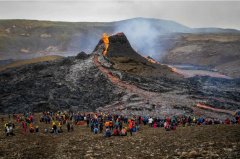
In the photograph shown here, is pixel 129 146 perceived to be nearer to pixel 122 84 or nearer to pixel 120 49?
pixel 122 84

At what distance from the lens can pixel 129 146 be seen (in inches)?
1242

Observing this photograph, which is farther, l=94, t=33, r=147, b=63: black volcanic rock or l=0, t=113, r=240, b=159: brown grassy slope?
l=94, t=33, r=147, b=63: black volcanic rock

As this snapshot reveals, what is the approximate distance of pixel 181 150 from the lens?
2677 centimetres

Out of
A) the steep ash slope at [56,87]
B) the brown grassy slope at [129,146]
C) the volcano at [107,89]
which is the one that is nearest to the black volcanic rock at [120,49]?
the volcano at [107,89]

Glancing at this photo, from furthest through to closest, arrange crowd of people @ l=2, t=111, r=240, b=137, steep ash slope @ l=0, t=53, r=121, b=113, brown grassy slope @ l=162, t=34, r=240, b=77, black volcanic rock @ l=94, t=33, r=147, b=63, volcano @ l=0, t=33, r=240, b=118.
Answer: brown grassy slope @ l=162, t=34, r=240, b=77
black volcanic rock @ l=94, t=33, r=147, b=63
steep ash slope @ l=0, t=53, r=121, b=113
volcano @ l=0, t=33, r=240, b=118
crowd of people @ l=2, t=111, r=240, b=137

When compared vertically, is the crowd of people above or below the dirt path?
below

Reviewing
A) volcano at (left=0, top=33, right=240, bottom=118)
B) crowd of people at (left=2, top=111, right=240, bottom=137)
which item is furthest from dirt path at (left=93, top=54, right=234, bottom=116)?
crowd of people at (left=2, top=111, right=240, bottom=137)

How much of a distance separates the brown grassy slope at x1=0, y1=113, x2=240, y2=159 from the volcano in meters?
30.7

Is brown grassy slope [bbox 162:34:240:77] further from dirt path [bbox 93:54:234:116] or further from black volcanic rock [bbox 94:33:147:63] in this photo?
dirt path [bbox 93:54:234:116]

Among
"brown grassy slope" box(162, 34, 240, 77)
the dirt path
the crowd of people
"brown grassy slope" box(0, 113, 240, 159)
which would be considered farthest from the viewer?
"brown grassy slope" box(162, 34, 240, 77)

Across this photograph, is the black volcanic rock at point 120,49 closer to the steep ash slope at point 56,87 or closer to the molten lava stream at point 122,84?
the steep ash slope at point 56,87

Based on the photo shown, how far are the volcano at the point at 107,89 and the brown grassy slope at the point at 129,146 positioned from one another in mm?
30696

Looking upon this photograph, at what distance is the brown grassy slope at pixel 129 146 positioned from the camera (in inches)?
1008

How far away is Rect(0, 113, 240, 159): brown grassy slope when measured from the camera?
25598 millimetres
